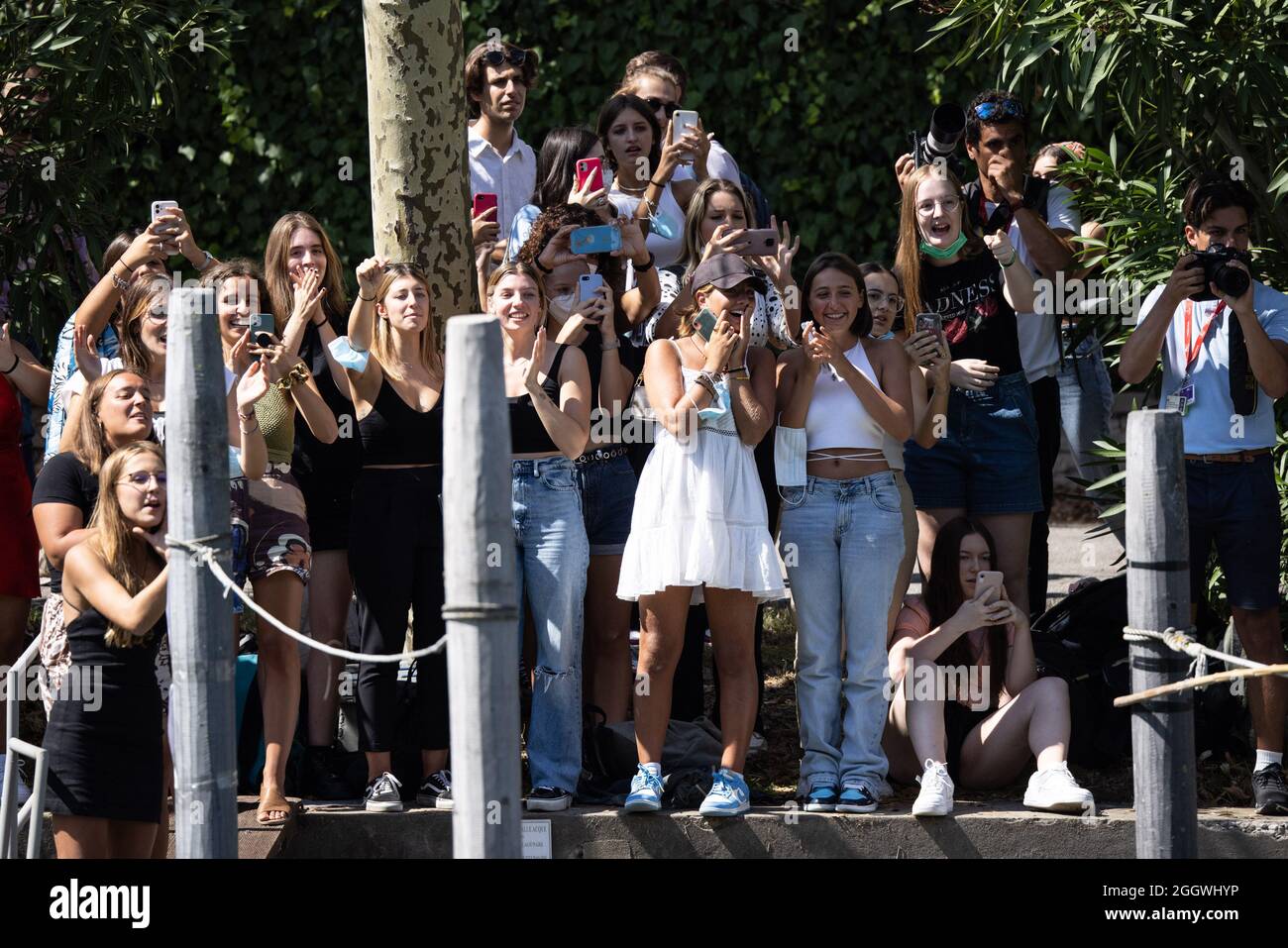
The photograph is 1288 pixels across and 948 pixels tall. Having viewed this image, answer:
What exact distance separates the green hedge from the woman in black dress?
548cm

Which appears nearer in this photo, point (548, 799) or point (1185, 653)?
point (1185, 653)

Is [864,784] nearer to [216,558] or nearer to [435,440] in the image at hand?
[435,440]

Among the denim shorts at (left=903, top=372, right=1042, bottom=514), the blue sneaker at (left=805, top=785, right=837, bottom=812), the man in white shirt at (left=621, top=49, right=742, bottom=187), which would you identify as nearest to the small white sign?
the blue sneaker at (left=805, top=785, right=837, bottom=812)

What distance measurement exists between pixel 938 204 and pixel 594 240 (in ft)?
4.11

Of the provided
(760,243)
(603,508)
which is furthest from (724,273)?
(603,508)

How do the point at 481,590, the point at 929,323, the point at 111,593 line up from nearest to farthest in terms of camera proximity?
the point at 481,590, the point at 111,593, the point at 929,323

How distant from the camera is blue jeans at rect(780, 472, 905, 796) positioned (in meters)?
5.90

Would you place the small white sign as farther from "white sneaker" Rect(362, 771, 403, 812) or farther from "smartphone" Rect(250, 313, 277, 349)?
"smartphone" Rect(250, 313, 277, 349)

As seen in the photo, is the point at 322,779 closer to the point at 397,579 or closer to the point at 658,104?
the point at 397,579

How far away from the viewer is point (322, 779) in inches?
238
